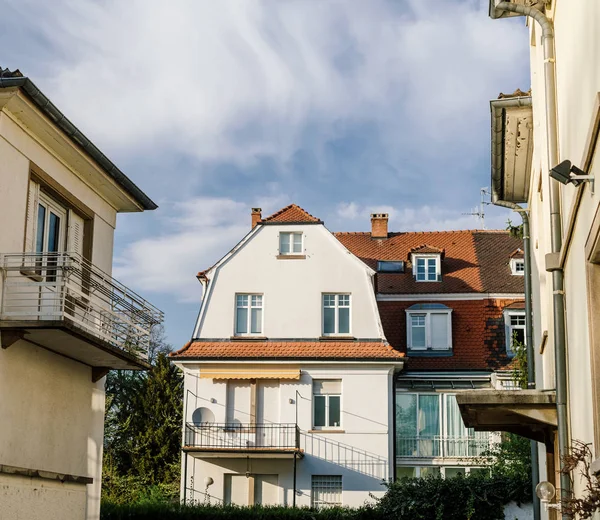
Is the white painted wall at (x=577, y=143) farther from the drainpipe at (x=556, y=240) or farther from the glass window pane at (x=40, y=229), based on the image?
the glass window pane at (x=40, y=229)

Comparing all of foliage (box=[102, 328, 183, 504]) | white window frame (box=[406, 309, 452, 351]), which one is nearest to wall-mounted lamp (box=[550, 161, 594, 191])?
white window frame (box=[406, 309, 452, 351])

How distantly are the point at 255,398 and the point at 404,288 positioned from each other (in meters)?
7.57

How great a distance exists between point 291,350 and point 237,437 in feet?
11.1

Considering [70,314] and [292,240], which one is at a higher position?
[292,240]

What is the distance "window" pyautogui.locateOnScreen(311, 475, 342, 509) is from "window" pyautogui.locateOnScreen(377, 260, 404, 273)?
9194mm

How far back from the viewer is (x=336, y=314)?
34312 millimetres

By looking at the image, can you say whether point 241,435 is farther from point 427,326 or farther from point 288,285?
point 427,326

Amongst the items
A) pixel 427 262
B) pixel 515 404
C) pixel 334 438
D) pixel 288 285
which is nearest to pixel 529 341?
pixel 515 404

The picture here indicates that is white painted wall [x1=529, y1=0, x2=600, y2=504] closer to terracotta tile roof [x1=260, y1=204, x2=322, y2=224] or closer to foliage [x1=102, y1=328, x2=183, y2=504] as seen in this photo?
terracotta tile roof [x1=260, y1=204, x2=322, y2=224]

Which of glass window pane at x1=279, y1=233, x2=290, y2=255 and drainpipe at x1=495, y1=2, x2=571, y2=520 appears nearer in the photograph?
drainpipe at x1=495, y1=2, x2=571, y2=520

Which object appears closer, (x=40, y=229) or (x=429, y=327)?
(x=40, y=229)

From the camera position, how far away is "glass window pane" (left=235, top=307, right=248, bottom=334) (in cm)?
3441

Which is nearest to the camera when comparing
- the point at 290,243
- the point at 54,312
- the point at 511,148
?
the point at 54,312

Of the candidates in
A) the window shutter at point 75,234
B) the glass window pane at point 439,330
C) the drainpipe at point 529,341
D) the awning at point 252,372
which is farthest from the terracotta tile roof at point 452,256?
the window shutter at point 75,234
